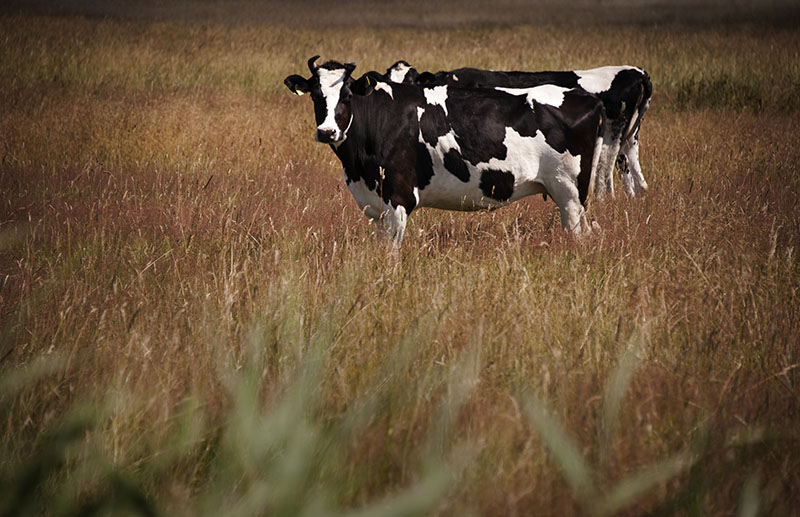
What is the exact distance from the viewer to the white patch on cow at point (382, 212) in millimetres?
5219

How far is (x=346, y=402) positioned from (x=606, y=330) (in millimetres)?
1333

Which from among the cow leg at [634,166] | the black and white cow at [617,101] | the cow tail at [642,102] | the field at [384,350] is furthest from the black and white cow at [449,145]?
the cow tail at [642,102]

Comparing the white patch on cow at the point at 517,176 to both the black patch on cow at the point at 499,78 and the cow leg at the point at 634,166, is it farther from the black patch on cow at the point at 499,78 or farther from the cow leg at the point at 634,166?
the black patch on cow at the point at 499,78

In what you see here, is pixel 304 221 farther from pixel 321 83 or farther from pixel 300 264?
pixel 300 264

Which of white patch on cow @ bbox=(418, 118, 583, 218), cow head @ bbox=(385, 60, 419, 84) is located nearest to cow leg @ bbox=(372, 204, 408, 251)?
white patch on cow @ bbox=(418, 118, 583, 218)

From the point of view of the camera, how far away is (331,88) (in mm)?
5168

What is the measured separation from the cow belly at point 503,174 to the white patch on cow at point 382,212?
0.73 feet

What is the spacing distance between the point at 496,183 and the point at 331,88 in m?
1.29

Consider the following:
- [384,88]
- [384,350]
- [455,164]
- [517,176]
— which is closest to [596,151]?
[517,176]

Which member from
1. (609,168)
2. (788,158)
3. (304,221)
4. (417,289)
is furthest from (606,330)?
(788,158)

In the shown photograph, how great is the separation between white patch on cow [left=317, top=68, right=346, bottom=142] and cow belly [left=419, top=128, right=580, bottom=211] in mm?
714

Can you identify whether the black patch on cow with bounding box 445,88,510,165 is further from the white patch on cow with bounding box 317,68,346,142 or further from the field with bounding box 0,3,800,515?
the white patch on cow with bounding box 317,68,346,142

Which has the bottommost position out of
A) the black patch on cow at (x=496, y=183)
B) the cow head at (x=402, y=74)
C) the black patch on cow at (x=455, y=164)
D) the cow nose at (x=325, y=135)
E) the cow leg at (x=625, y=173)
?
the cow leg at (x=625, y=173)

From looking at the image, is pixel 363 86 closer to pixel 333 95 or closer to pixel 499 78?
pixel 333 95
